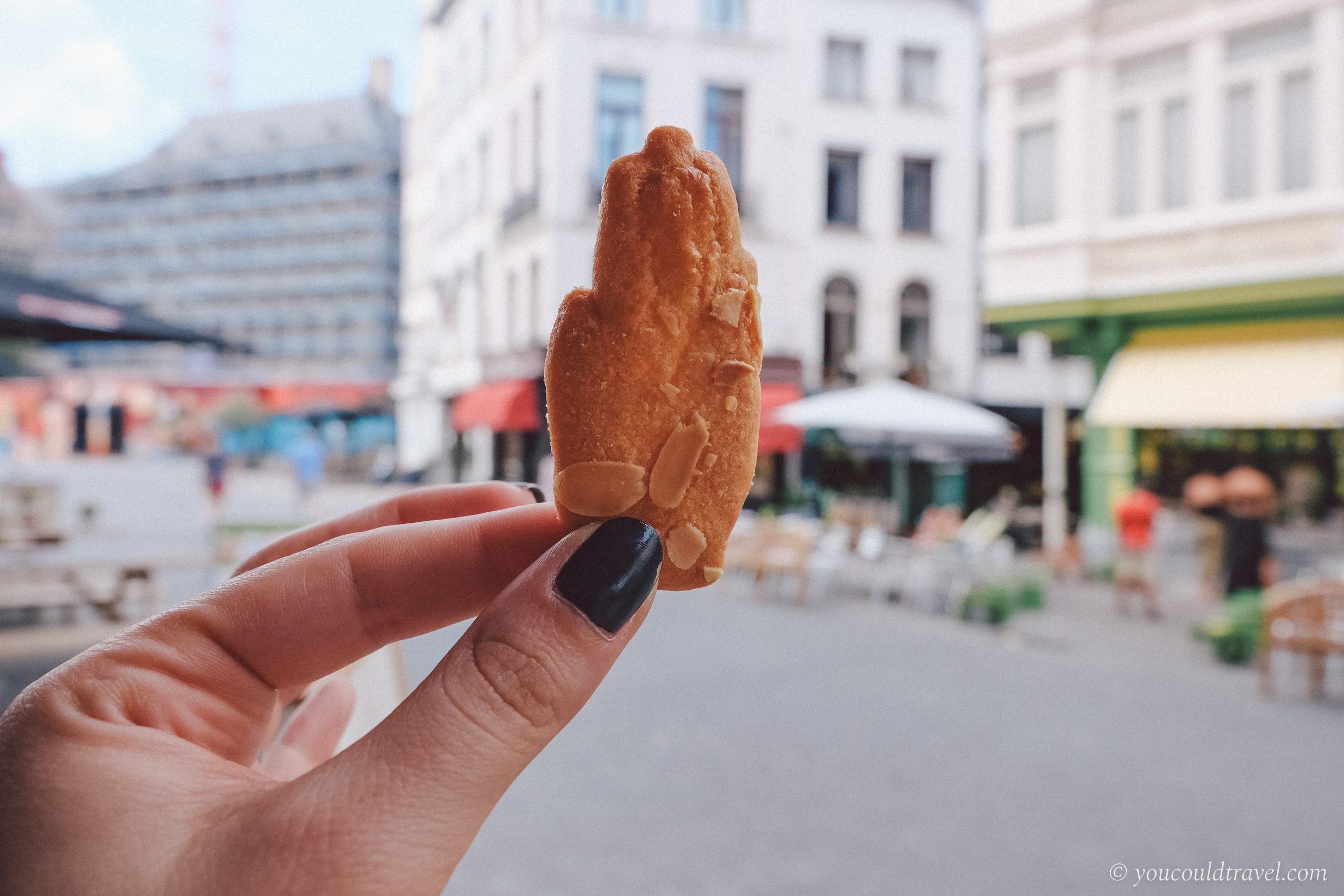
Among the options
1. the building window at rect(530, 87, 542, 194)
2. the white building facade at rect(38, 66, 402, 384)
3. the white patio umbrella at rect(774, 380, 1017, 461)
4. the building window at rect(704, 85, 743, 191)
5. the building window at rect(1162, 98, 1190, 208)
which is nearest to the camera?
the white patio umbrella at rect(774, 380, 1017, 461)

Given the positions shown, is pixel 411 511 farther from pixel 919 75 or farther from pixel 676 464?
pixel 919 75

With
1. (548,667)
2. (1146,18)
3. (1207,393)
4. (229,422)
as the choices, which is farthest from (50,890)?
(229,422)

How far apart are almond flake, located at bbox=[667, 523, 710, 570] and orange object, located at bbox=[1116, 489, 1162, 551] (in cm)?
958

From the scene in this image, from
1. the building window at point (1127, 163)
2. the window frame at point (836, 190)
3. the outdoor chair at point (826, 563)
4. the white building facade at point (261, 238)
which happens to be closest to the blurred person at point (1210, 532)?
the building window at point (1127, 163)

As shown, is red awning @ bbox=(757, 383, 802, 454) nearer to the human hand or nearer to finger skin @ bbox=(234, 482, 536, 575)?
finger skin @ bbox=(234, 482, 536, 575)

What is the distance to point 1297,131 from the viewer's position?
10164 mm

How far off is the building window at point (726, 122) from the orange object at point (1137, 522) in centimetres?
861

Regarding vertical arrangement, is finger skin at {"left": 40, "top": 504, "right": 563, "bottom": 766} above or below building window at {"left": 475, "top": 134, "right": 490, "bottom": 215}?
below

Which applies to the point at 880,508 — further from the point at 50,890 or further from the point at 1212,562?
the point at 50,890

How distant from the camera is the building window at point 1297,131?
33.0 feet

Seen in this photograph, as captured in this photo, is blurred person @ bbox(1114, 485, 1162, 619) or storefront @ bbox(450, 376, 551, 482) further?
storefront @ bbox(450, 376, 551, 482)

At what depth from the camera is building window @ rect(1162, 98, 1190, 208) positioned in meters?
10.9

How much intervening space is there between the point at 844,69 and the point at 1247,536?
12.0 meters

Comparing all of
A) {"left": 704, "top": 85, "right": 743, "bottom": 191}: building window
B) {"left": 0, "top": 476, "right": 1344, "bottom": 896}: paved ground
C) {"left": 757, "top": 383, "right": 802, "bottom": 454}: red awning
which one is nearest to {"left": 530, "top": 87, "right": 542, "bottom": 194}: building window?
{"left": 704, "top": 85, "right": 743, "bottom": 191}: building window
